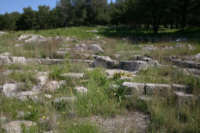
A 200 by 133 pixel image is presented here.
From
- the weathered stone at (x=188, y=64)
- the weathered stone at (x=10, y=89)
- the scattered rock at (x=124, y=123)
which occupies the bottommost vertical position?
the scattered rock at (x=124, y=123)

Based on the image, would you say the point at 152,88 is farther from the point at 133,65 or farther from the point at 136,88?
the point at 133,65

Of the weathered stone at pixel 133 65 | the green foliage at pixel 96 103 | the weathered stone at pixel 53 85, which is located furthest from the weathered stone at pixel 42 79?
the weathered stone at pixel 133 65

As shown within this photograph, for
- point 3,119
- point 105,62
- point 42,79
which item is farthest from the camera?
point 105,62

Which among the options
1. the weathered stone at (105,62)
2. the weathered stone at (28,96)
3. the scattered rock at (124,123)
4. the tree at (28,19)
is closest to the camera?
the scattered rock at (124,123)

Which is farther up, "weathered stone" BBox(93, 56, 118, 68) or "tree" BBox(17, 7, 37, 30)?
"tree" BBox(17, 7, 37, 30)

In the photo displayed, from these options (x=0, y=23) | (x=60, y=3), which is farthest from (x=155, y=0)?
(x=0, y=23)

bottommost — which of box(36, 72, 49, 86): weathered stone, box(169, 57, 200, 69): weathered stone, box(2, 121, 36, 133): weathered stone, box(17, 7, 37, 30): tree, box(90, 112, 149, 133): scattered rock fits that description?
box(90, 112, 149, 133): scattered rock

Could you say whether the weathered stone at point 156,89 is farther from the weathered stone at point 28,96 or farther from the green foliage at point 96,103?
the weathered stone at point 28,96

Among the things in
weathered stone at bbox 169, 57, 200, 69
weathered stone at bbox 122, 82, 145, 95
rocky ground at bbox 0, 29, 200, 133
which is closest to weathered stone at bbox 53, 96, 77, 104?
rocky ground at bbox 0, 29, 200, 133

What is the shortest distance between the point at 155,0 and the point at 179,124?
2248cm

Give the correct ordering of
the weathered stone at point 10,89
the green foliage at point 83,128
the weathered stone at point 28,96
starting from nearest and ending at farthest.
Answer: the green foliage at point 83,128
the weathered stone at point 28,96
the weathered stone at point 10,89

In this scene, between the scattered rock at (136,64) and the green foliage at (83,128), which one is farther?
the scattered rock at (136,64)

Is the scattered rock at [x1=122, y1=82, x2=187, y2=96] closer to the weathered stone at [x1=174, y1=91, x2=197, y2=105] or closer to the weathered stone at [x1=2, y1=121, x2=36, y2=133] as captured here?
the weathered stone at [x1=174, y1=91, x2=197, y2=105]

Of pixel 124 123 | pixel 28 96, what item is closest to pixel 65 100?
pixel 28 96
